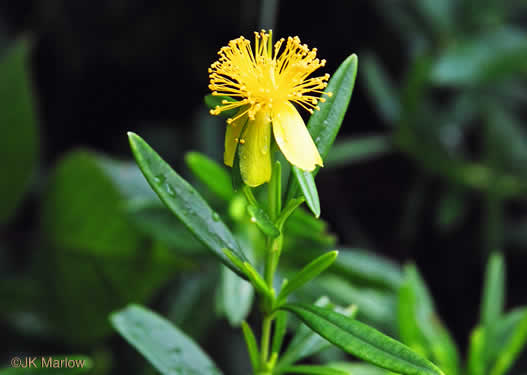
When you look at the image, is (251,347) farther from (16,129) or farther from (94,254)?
(16,129)

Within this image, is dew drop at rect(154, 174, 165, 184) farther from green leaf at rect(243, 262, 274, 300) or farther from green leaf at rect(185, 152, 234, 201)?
green leaf at rect(185, 152, 234, 201)

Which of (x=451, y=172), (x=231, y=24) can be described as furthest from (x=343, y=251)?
(x=231, y=24)

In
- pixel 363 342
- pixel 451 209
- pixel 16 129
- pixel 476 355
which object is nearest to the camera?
pixel 363 342

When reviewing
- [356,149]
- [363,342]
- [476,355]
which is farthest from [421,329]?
[356,149]

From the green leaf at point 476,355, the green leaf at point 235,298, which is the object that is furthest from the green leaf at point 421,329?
the green leaf at point 235,298

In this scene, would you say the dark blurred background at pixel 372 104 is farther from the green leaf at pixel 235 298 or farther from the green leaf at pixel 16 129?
the green leaf at pixel 235 298

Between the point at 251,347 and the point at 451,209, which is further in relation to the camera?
the point at 451,209

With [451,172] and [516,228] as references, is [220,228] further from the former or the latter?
[516,228]
